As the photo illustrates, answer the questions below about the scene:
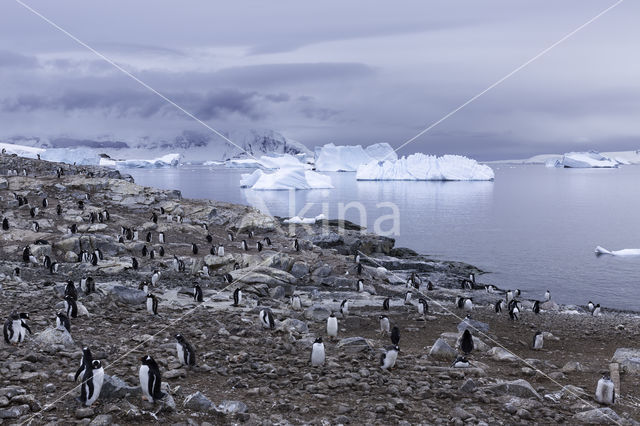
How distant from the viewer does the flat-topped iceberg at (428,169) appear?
119312 millimetres

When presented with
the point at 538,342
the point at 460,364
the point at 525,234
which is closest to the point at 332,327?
the point at 460,364

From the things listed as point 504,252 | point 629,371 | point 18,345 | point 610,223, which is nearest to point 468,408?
point 629,371

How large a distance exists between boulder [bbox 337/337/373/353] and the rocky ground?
35mm

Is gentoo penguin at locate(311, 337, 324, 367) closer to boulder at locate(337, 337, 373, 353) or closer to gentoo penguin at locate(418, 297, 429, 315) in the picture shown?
boulder at locate(337, 337, 373, 353)

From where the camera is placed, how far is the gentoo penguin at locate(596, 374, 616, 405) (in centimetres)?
792

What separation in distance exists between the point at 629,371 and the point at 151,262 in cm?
1655

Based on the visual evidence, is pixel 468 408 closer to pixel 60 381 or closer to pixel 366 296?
pixel 60 381

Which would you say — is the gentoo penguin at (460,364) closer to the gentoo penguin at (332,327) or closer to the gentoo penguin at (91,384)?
the gentoo penguin at (332,327)

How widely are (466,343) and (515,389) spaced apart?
2.74 meters

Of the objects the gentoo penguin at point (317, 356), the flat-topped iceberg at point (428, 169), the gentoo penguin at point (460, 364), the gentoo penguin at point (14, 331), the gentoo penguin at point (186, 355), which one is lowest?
the gentoo penguin at point (460, 364)

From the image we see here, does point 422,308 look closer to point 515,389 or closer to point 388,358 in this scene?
point 388,358

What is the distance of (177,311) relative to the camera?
42.1ft

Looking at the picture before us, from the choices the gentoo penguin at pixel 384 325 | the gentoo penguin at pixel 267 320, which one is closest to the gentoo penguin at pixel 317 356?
the gentoo penguin at pixel 267 320

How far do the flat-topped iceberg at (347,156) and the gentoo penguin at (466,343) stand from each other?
5981 inches
